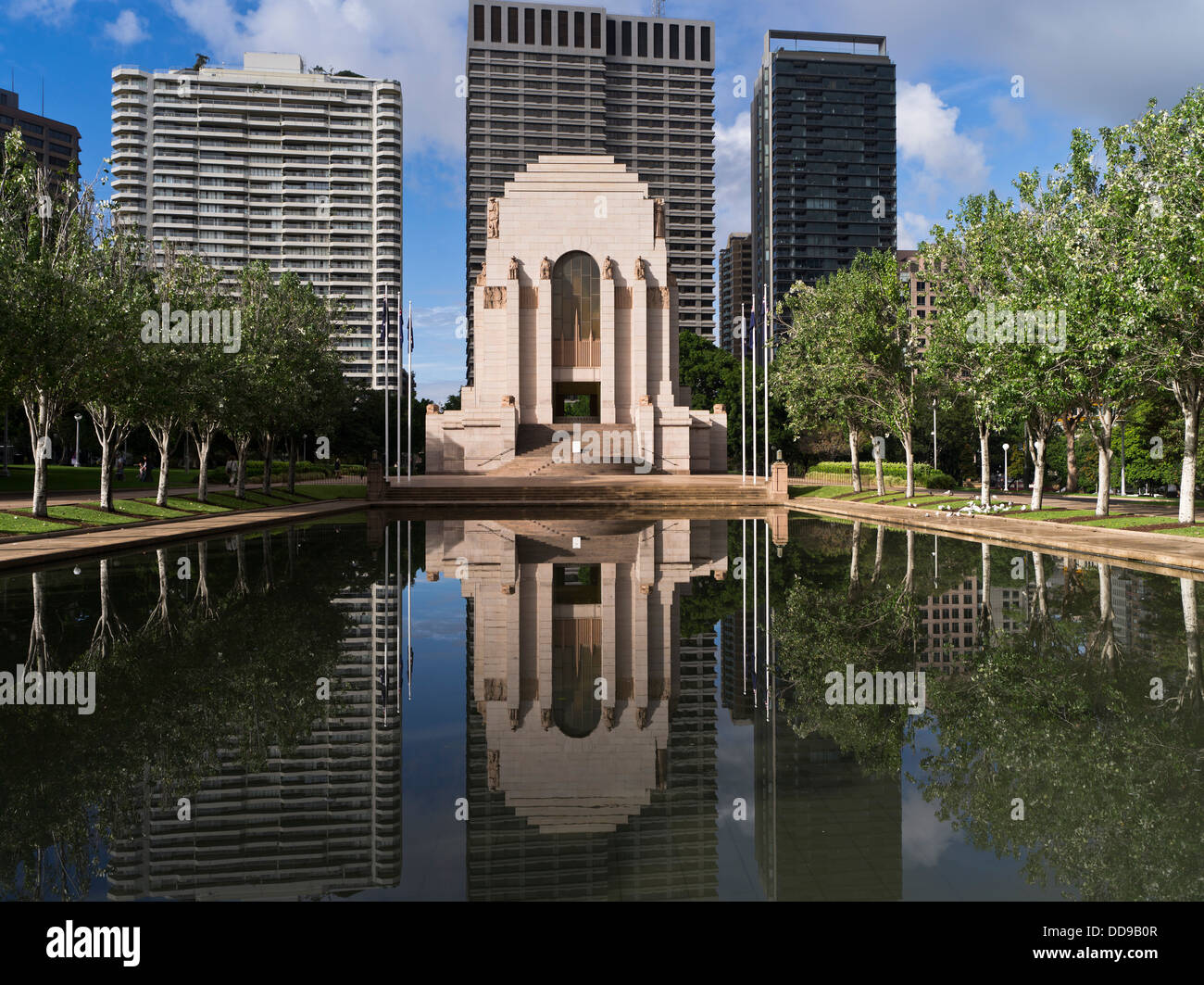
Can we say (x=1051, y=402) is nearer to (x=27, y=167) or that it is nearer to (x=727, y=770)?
(x=727, y=770)

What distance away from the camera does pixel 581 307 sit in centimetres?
6450

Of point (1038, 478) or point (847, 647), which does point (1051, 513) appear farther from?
point (847, 647)

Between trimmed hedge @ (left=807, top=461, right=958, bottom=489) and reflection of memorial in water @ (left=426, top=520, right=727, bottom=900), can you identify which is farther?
trimmed hedge @ (left=807, top=461, right=958, bottom=489)

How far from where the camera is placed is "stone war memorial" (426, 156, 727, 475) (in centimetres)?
6247

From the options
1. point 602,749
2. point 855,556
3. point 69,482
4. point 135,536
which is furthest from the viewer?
point 69,482

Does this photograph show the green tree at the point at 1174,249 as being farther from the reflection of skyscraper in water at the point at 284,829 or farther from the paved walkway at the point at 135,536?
the paved walkway at the point at 135,536

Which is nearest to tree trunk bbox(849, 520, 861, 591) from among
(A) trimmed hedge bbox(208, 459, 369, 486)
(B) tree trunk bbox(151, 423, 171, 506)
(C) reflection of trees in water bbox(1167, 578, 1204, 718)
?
(C) reflection of trees in water bbox(1167, 578, 1204, 718)

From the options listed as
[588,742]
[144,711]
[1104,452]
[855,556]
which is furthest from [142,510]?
[1104,452]

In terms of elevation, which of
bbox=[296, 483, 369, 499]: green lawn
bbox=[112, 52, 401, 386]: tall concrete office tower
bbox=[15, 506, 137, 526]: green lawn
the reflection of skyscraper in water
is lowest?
the reflection of skyscraper in water

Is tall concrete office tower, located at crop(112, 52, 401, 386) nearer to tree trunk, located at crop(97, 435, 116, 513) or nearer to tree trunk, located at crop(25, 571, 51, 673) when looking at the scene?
tree trunk, located at crop(97, 435, 116, 513)

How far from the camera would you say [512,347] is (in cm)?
6184

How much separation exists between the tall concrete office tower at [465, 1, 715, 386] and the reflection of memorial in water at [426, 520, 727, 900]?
14079cm

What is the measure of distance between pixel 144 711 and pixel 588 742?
4.34 metres
